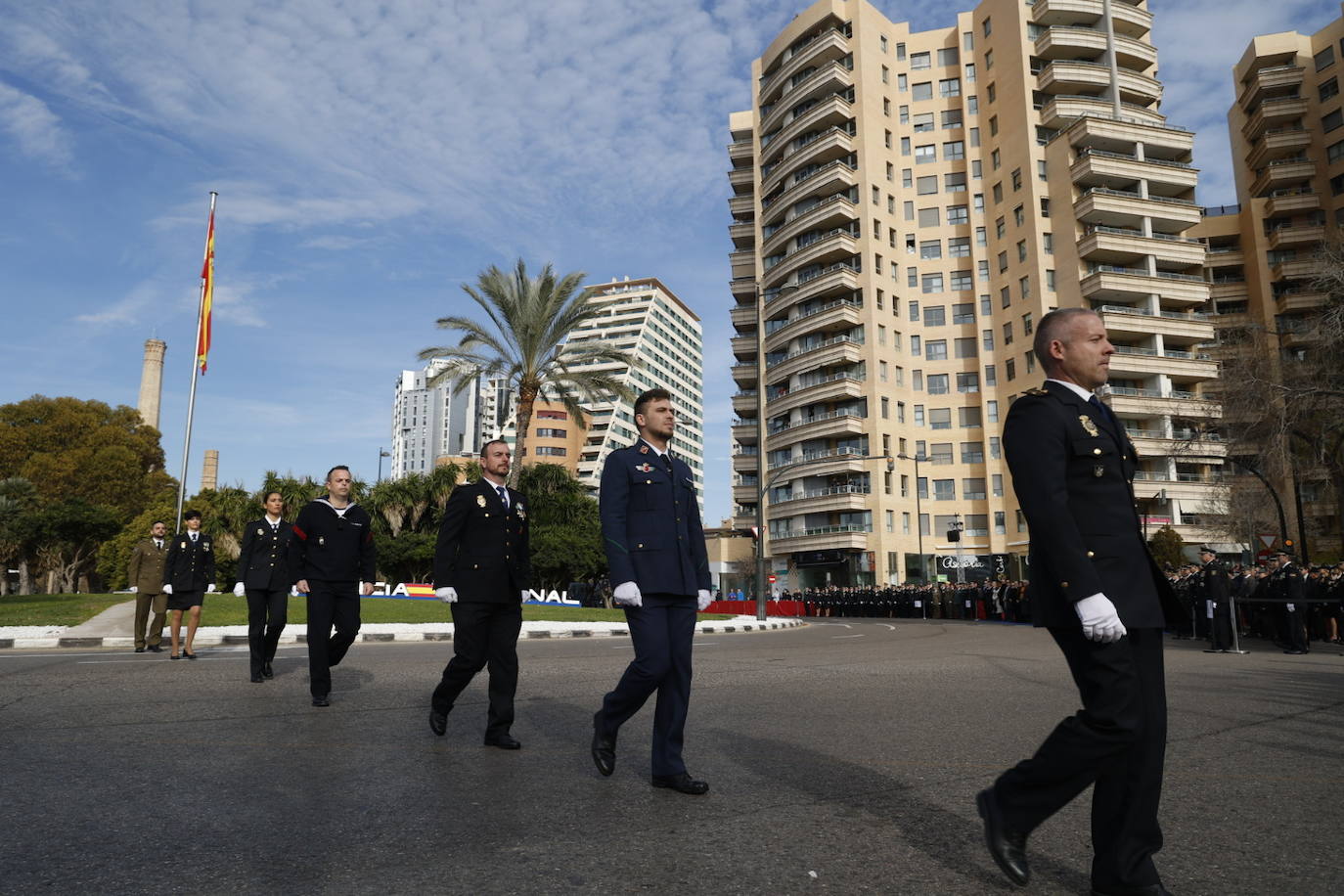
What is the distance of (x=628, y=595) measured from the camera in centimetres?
445

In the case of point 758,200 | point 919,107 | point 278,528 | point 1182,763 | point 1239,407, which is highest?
point 919,107

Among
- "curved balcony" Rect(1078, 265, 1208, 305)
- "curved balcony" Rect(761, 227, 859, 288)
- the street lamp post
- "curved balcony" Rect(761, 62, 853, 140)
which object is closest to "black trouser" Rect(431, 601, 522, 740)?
the street lamp post

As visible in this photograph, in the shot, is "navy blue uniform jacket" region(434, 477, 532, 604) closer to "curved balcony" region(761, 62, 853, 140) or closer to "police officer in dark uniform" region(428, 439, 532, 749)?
"police officer in dark uniform" region(428, 439, 532, 749)

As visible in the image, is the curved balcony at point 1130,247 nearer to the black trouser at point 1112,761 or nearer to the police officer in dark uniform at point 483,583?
the police officer in dark uniform at point 483,583

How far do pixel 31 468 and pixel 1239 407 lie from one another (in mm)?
60964

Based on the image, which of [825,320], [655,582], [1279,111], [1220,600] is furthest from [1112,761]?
[1279,111]

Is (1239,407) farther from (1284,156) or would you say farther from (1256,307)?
(1284,156)

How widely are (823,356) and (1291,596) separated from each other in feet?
152

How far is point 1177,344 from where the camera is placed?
190 ft

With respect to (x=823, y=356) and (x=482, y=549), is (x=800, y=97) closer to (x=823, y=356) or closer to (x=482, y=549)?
(x=823, y=356)

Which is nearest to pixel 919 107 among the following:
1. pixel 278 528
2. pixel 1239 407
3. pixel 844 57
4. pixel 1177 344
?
pixel 844 57

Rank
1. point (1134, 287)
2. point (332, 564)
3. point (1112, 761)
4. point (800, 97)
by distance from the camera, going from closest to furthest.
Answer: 1. point (1112, 761)
2. point (332, 564)
3. point (1134, 287)
4. point (800, 97)

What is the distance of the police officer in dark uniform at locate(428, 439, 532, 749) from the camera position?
231 inches

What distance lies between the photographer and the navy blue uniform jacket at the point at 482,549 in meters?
5.96
